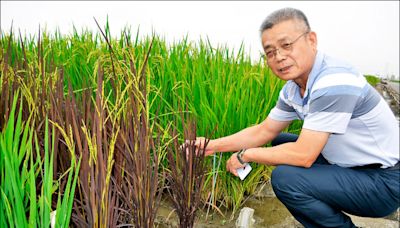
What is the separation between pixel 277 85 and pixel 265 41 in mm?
1205

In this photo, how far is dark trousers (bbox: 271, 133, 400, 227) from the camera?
200cm

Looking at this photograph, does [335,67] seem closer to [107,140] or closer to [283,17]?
[283,17]

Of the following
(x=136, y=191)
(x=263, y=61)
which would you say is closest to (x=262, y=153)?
(x=136, y=191)

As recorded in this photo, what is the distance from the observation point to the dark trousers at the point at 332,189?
200 centimetres

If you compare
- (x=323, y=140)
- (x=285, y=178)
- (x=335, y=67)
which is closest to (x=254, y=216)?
(x=285, y=178)

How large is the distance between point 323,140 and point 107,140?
3.05 feet

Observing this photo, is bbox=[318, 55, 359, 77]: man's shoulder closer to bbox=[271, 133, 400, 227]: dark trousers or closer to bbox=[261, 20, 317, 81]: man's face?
bbox=[261, 20, 317, 81]: man's face

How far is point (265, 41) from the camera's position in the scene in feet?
5.97

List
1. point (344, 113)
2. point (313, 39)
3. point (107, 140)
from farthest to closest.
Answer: point (313, 39)
point (344, 113)
point (107, 140)

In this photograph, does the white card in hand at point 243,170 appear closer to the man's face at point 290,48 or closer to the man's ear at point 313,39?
the man's face at point 290,48

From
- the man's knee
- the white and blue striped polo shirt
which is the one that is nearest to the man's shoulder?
the white and blue striped polo shirt

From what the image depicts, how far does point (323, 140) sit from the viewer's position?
1791 mm

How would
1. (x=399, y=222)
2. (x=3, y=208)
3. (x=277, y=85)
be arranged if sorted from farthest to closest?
(x=277, y=85), (x=399, y=222), (x=3, y=208)

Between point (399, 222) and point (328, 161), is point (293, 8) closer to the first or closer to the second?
point (328, 161)
